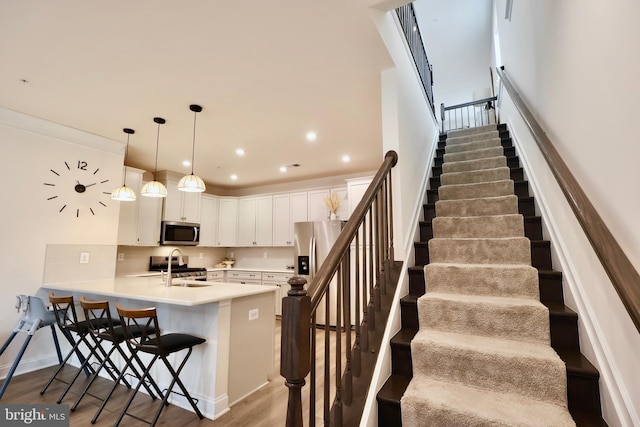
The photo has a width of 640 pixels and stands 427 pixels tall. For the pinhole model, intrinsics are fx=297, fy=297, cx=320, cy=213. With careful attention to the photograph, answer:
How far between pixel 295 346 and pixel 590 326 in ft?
4.56

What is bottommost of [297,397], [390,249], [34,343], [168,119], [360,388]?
[34,343]

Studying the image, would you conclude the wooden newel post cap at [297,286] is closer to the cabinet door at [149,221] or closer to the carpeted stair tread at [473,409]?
the carpeted stair tread at [473,409]

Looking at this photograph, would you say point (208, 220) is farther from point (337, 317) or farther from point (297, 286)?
point (297, 286)

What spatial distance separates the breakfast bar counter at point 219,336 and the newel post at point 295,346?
142 centimetres

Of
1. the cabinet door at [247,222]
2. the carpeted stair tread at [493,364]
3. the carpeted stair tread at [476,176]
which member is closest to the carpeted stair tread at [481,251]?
the carpeted stair tread at [493,364]

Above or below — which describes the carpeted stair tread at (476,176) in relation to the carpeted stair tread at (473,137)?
below

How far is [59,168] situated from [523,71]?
497 cm

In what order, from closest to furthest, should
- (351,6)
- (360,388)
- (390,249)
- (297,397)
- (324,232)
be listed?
(297,397) → (360,388) → (351,6) → (390,249) → (324,232)

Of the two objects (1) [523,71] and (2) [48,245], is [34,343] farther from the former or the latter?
(1) [523,71]

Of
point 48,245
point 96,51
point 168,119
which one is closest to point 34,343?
point 48,245

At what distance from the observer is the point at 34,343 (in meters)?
3.23

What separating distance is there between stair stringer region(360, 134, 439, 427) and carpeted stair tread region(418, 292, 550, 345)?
16 cm

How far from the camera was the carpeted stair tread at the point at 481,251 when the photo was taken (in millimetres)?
2064

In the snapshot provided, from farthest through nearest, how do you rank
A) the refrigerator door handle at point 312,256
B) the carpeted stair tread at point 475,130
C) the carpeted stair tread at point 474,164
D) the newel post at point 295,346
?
1. the refrigerator door handle at point 312,256
2. the carpeted stair tread at point 475,130
3. the carpeted stair tread at point 474,164
4. the newel post at point 295,346
